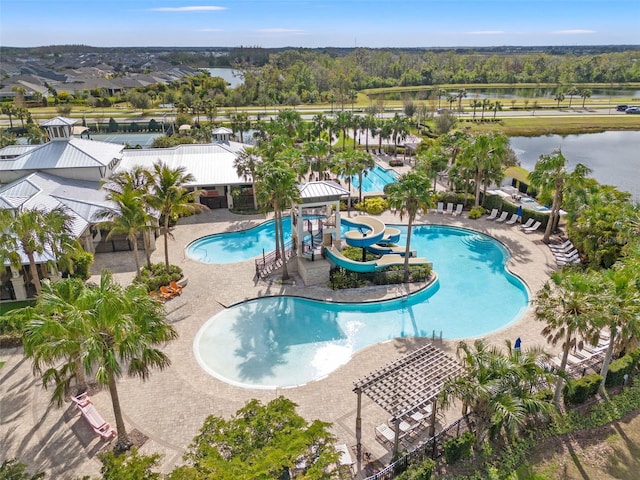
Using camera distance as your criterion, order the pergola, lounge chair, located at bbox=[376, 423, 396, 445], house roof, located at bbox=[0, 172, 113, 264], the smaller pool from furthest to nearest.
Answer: the smaller pool < house roof, located at bbox=[0, 172, 113, 264] < lounge chair, located at bbox=[376, 423, 396, 445] < the pergola

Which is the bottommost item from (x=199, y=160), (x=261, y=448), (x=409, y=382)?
(x=409, y=382)

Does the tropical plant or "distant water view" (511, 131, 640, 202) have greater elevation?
the tropical plant

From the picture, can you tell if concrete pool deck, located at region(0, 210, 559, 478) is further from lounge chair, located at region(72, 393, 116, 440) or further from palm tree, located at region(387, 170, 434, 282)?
palm tree, located at region(387, 170, 434, 282)

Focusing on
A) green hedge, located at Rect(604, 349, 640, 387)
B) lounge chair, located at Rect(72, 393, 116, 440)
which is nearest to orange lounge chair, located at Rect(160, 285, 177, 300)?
lounge chair, located at Rect(72, 393, 116, 440)

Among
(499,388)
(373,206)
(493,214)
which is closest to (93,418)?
(499,388)

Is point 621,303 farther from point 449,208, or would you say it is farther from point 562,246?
point 449,208

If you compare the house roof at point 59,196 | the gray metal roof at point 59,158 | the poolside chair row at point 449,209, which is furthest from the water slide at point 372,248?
the gray metal roof at point 59,158
